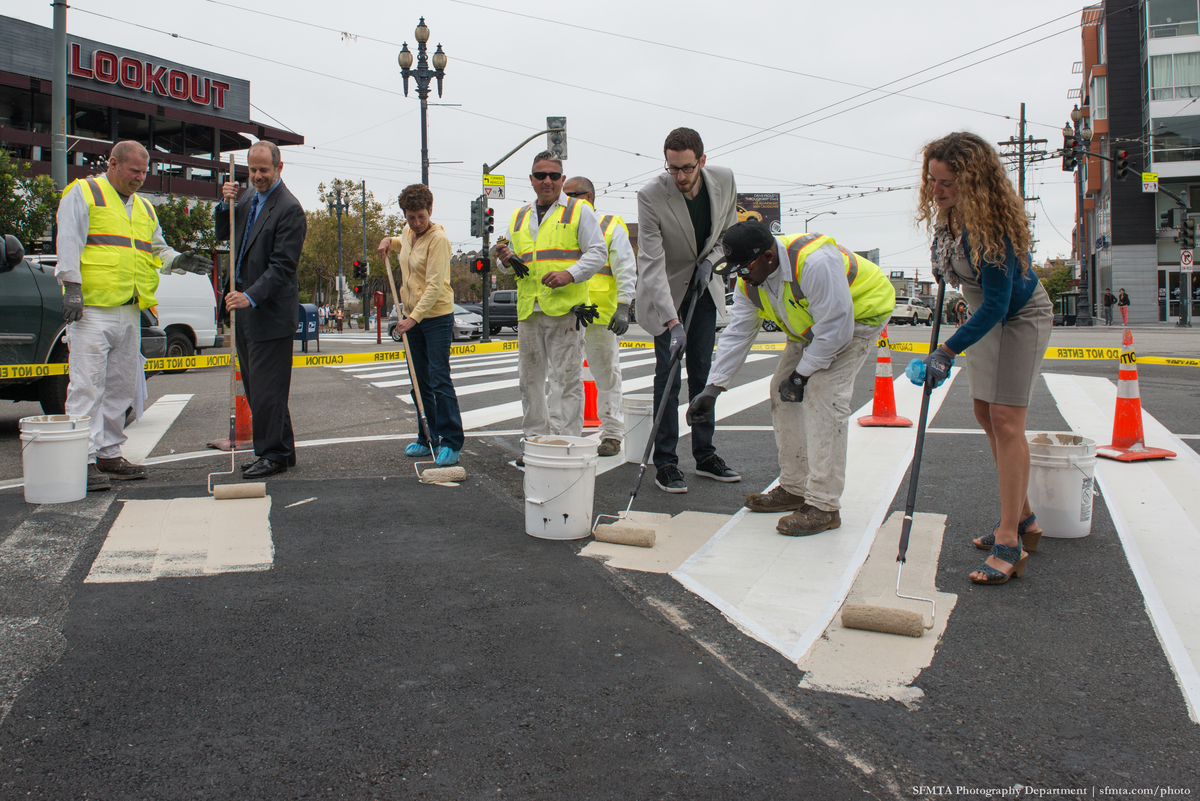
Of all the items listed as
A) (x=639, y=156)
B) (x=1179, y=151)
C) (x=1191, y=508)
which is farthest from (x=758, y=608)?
(x=1179, y=151)

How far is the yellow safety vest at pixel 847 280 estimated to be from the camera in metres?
4.19

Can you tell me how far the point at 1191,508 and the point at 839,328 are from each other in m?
2.32

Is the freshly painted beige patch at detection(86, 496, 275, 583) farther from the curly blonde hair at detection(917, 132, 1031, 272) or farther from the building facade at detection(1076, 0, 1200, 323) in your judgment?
the building facade at detection(1076, 0, 1200, 323)

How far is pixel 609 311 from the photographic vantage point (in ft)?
21.6

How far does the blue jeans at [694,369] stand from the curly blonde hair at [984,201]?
6.56 ft

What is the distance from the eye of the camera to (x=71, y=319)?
212 inches

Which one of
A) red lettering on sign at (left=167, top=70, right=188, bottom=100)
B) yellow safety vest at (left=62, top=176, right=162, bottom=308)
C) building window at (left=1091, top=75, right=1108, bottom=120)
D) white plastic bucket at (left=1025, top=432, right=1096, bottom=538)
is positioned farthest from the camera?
building window at (left=1091, top=75, right=1108, bottom=120)

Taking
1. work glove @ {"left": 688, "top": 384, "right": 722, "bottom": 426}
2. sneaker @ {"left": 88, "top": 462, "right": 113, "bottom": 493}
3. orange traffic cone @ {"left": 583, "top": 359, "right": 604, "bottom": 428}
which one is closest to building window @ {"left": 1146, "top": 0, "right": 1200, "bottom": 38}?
orange traffic cone @ {"left": 583, "top": 359, "right": 604, "bottom": 428}

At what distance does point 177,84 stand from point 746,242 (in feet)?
151

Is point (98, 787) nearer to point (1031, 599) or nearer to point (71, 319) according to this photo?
point (1031, 599)

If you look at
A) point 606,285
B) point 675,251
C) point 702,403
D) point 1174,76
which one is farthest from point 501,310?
point 1174,76

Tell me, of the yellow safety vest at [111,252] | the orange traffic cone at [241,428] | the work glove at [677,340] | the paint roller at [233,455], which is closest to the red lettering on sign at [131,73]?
the orange traffic cone at [241,428]

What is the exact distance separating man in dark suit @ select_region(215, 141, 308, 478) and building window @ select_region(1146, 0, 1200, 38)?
4494 centimetres

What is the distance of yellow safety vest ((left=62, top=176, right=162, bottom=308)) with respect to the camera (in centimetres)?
554
